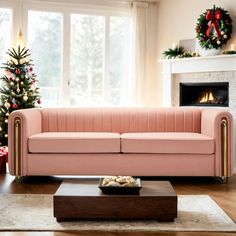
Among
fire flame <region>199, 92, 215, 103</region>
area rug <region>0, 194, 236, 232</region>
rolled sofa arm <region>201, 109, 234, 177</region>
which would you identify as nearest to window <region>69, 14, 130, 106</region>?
fire flame <region>199, 92, 215, 103</region>

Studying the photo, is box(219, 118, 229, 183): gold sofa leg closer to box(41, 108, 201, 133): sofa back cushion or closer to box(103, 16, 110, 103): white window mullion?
box(41, 108, 201, 133): sofa back cushion

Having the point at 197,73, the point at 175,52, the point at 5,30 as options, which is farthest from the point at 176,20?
the point at 5,30

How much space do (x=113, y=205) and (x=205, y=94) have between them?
12.8 feet

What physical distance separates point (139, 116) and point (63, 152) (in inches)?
45.8

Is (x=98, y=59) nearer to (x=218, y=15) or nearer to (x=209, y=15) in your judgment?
(x=209, y=15)

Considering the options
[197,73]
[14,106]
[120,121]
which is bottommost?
[120,121]

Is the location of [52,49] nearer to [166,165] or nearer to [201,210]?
[166,165]

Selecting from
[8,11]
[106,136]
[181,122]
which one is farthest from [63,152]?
[8,11]

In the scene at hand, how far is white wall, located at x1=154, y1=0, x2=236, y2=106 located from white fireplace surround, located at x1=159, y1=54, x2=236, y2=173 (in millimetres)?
323

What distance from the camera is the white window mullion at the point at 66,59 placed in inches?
279

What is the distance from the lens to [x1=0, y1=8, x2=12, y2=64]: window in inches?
264

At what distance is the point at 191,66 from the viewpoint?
252 inches

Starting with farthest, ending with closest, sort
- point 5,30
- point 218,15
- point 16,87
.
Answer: point 5,30 < point 16,87 < point 218,15

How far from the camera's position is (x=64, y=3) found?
701 cm
